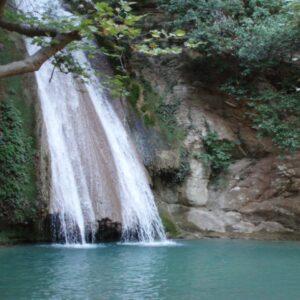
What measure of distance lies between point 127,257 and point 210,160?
645 centimetres

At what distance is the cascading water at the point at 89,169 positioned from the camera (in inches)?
407

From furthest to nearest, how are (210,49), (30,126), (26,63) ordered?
(210,49)
(30,126)
(26,63)

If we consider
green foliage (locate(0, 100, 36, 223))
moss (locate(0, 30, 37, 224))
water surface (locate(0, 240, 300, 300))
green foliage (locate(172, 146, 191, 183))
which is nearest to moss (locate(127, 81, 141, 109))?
green foliage (locate(172, 146, 191, 183))

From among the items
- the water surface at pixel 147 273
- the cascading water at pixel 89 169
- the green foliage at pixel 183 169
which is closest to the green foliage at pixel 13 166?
the cascading water at pixel 89 169

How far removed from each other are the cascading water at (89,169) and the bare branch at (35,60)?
5256 millimetres

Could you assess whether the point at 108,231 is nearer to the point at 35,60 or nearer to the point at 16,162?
the point at 16,162

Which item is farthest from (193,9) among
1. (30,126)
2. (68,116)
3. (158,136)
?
(30,126)

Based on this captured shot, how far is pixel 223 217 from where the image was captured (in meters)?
13.7

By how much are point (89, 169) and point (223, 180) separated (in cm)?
486

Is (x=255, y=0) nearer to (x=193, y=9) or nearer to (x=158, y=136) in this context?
(x=193, y=9)

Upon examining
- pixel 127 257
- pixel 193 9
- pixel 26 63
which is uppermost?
pixel 193 9

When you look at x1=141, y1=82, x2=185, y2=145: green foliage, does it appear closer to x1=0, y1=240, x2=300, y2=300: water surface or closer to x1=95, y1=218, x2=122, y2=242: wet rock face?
x1=95, y1=218, x2=122, y2=242: wet rock face

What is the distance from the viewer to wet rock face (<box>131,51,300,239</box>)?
44.3ft

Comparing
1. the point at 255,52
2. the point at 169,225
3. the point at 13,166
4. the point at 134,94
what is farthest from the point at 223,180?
the point at 13,166
